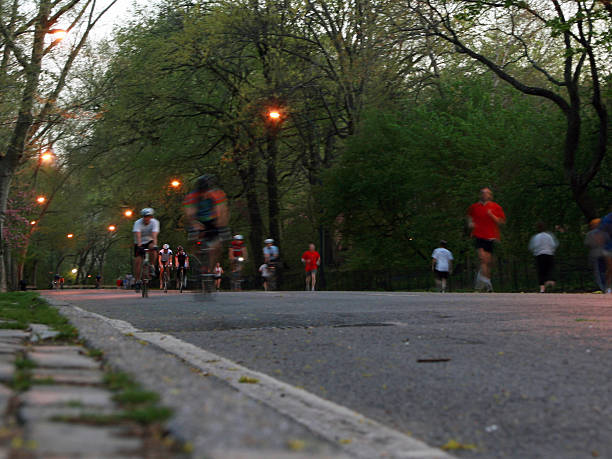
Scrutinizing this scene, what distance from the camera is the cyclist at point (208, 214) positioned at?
521 inches

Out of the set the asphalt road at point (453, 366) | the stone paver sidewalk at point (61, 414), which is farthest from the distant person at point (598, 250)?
the stone paver sidewalk at point (61, 414)

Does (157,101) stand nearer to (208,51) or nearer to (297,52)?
(208,51)

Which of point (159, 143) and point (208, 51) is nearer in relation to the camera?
point (208, 51)

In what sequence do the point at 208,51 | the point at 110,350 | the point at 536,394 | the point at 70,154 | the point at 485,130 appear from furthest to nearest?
1. the point at 70,154
2. the point at 208,51
3. the point at 485,130
4. the point at 110,350
5. the point at 536,394

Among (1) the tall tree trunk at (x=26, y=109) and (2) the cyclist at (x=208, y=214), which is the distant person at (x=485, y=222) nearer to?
(2) the cyclist at (x=208, y=214)

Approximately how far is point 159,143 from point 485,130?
47.2ft

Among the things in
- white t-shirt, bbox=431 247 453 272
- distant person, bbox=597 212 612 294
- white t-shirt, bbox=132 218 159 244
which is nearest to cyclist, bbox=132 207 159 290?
white t-shirt, bbox=132 218 159 244

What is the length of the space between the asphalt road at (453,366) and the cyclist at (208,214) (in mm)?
3184

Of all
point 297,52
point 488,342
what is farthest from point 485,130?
point 488,342

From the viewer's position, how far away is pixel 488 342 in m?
6.99

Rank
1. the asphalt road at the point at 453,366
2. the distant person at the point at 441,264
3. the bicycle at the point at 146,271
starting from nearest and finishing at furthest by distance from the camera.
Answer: the asphalt road at the point at 453,366 → the bicycle at the point at 146,271 → the distant person at the point at 441,264

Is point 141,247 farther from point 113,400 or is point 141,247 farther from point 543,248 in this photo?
point 113,400

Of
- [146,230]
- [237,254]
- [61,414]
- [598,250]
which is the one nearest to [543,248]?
[598,250]

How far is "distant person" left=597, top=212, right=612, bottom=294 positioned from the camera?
1692cm
